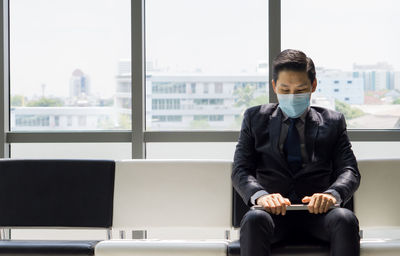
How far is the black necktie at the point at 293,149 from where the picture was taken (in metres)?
2.65

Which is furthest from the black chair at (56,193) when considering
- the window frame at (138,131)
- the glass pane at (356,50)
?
the glass pane at (356,50)

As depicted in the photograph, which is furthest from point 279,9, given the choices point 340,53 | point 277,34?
point 340,53

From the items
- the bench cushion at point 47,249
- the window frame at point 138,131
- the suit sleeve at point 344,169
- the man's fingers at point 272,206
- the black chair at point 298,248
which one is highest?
the window frame at point 138,131

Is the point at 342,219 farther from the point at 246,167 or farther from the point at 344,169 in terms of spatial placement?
the point at 246,167

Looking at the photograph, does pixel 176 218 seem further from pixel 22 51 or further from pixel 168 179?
pixel 22 51

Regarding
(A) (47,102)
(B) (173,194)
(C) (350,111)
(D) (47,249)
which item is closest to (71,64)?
(A) (47,102)

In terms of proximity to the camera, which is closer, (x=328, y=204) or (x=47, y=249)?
(x=328, y=204)

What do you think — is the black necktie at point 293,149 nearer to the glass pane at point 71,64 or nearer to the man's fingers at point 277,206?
the man's fingers at point 277,206

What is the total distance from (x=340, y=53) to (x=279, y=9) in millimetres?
534

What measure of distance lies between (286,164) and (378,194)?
0.76 m

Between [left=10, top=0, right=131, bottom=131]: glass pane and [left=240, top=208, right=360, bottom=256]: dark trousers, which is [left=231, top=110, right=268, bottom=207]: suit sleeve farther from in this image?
[left=10, top=0, right=131, bottom=131]: glass pane

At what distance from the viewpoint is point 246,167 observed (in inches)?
106

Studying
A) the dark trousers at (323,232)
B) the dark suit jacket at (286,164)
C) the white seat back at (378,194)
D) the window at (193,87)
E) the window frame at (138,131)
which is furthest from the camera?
the window at (193,87)

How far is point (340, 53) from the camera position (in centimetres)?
370
